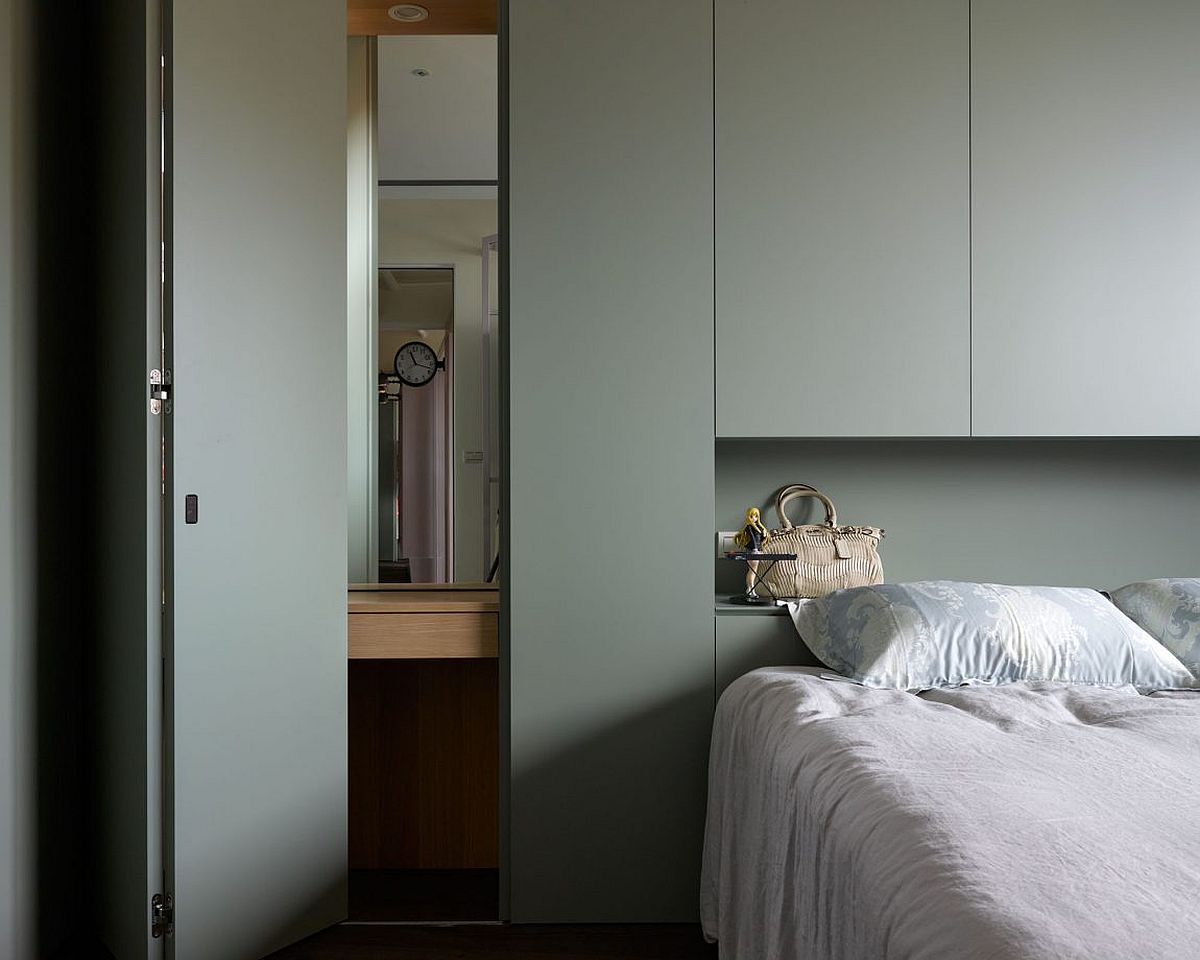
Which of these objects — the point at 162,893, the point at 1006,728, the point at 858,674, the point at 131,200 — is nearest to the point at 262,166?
the point at 131,200

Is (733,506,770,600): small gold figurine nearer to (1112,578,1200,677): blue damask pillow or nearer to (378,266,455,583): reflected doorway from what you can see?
(378,266,455,583): reflected doorway

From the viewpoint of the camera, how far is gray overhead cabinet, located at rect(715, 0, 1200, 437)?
95.7 inches

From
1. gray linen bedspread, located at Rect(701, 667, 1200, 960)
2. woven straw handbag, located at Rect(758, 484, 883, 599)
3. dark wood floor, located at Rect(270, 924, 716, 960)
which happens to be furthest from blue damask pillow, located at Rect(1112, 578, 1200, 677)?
dark wood floor, located at Rect(270, 924, 716, 960)

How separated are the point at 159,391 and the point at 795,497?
1613 millimetres

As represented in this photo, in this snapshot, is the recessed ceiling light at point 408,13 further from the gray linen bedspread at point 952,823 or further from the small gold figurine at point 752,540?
the gray linen bedspread at point 952,823

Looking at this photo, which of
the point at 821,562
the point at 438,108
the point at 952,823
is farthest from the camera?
the point at 438,108

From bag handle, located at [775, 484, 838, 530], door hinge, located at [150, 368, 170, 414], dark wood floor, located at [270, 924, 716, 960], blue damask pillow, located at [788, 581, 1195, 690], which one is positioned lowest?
dark wood floor, located at [270, 924, 716, 960]

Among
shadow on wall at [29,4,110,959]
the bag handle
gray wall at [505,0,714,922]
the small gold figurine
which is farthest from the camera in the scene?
the bag handle

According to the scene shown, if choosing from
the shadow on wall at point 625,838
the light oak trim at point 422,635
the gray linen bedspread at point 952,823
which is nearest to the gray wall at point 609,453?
the shadow on wall at point 625,838

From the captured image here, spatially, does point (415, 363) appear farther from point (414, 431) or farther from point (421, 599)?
point (421, 599)

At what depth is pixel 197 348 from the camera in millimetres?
2055

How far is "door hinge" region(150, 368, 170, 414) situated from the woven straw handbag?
1.44 m

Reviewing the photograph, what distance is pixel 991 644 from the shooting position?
2.13 m

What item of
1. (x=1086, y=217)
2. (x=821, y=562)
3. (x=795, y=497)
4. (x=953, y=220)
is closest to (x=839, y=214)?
(x=953, y=220)
